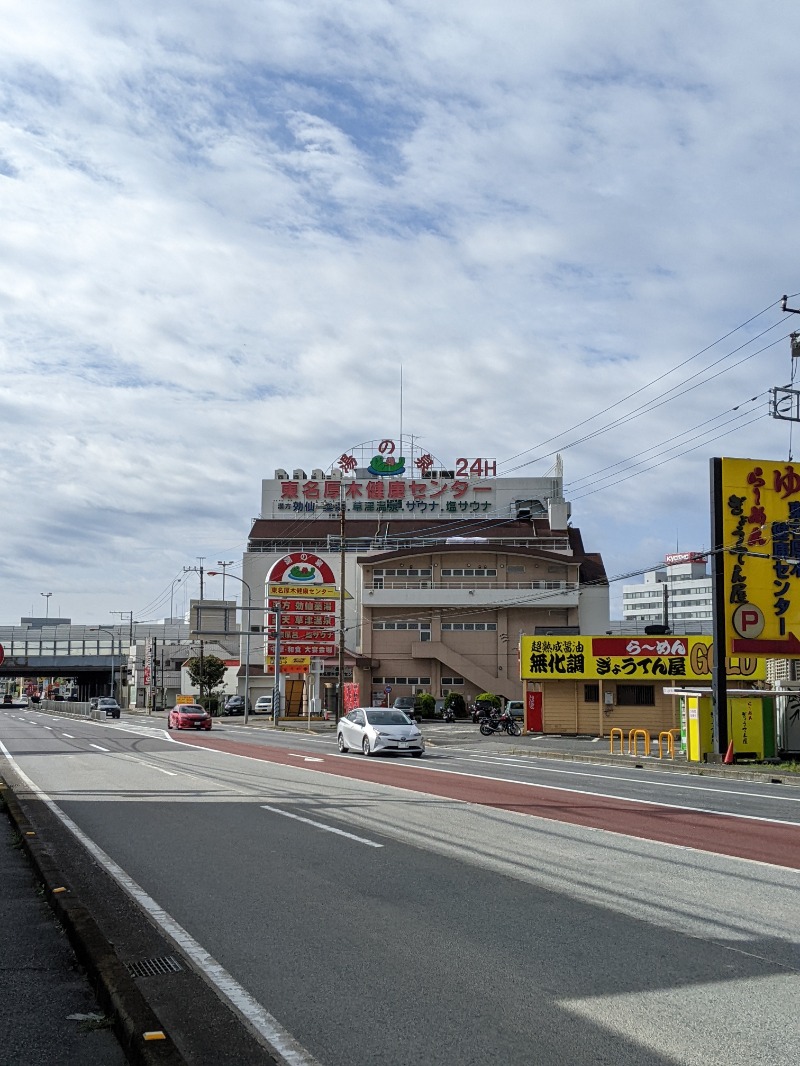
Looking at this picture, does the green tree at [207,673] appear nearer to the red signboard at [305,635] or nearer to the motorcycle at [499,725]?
the red signboard at [305,635]

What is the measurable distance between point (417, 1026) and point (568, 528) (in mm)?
90249

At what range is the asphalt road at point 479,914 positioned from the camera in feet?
18.1

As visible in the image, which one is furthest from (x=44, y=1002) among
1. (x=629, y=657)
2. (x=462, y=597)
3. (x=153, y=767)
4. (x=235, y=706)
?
(x=235, y=706)

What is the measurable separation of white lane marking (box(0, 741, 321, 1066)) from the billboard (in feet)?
76.2

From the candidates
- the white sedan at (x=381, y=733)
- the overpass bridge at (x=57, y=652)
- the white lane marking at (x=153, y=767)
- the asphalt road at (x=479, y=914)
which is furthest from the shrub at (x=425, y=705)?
the asphalt road at (x=479, y=914)

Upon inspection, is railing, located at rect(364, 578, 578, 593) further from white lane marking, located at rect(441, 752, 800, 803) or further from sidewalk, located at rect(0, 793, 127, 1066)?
sidewalk, located at rect(0, 793, 127, 1066)

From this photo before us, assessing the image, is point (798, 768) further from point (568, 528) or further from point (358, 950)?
point (568, 528)

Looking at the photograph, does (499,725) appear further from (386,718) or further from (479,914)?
(479,914)

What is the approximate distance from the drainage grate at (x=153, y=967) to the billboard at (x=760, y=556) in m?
25.8

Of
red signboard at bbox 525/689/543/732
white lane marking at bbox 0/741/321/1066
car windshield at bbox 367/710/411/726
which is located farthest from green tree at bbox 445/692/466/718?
white lane marking at bbox 0/741/321/1066

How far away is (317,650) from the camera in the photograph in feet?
204

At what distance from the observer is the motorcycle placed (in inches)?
1864

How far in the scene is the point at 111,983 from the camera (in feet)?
19.5

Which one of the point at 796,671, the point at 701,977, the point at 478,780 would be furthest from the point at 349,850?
the point at 796,671
